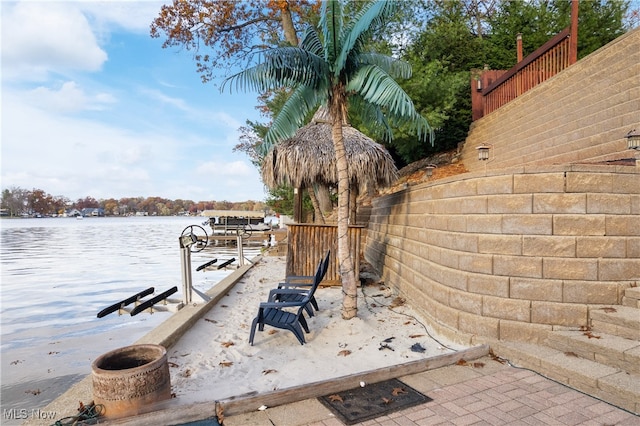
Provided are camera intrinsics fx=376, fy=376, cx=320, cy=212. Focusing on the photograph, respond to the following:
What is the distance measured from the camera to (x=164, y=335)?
16.7ft

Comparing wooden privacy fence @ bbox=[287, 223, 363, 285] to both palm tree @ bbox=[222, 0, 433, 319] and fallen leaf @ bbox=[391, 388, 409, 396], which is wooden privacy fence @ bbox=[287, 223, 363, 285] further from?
fallen leaf @ bbox=[391, 388, 409, 396]

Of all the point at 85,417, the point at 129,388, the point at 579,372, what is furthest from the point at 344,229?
the point at 85,417

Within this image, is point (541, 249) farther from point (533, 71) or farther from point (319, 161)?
point (533, 71)

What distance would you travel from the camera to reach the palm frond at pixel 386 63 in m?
5.93

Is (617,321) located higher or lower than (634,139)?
lower

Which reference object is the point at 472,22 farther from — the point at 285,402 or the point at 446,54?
the point at 285,402

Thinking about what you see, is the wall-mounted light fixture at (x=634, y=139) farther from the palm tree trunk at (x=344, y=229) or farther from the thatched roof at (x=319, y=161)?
the thatched roof at (x=319, y=161)

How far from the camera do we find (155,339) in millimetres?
4934

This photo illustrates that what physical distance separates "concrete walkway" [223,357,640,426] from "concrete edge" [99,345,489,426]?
7 cm

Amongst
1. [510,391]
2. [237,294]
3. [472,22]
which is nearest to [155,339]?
[237,294]

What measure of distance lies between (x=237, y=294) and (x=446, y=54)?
16.5 meters

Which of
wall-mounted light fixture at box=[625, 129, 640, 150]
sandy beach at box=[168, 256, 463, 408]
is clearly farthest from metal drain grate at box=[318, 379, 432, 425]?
wall-mounted light fixture at box=[625, 129, 640, 150]

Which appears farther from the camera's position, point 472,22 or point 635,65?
point 472,22

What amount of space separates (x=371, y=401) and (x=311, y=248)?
5327mm
